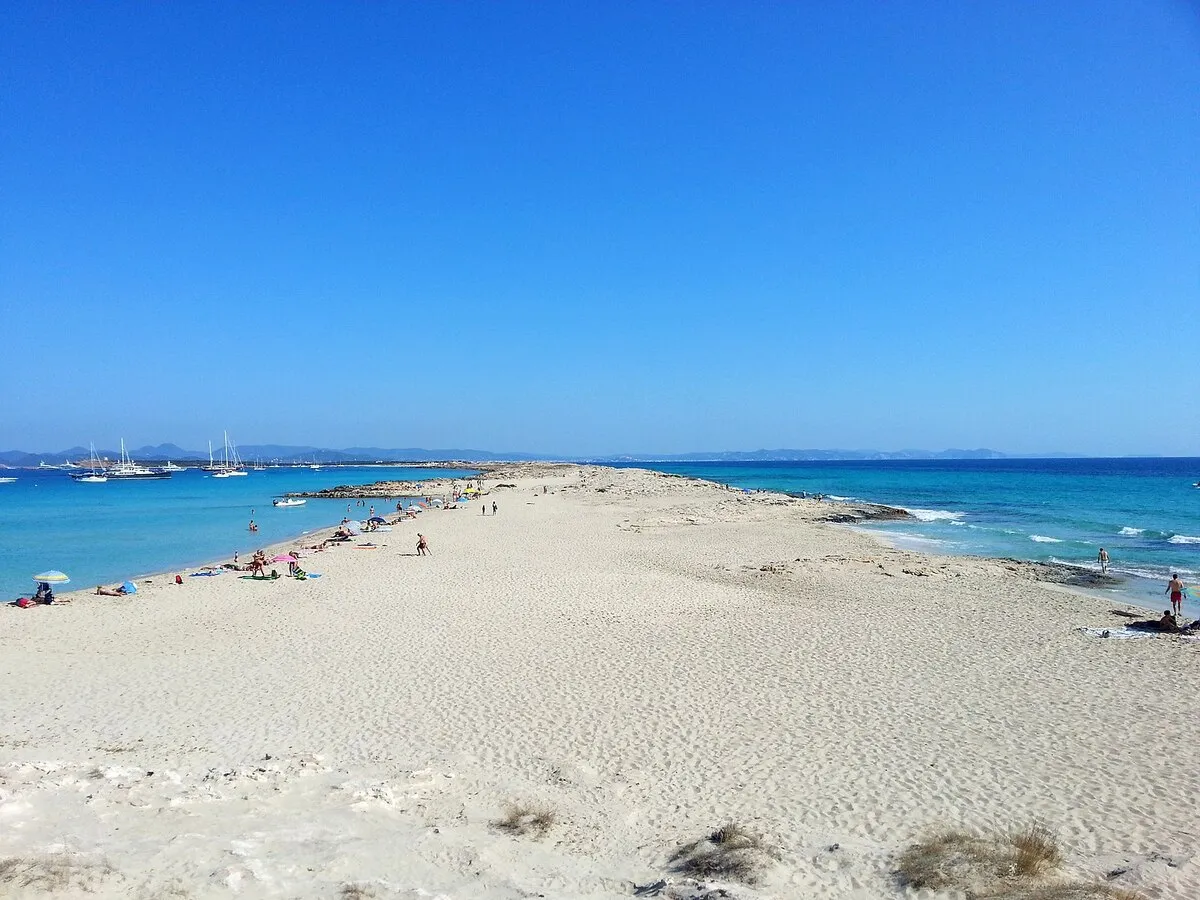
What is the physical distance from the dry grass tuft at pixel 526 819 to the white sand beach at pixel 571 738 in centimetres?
8

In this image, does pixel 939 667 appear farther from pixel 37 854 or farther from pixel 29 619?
pixel 29 619

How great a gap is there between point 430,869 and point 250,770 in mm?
2974

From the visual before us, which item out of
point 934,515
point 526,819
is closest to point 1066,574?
point 526,819

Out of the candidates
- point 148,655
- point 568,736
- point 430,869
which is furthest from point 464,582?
point 430,869

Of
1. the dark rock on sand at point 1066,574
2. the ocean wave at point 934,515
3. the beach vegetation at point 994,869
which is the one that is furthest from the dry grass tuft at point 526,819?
the ocean wave at point 934,515

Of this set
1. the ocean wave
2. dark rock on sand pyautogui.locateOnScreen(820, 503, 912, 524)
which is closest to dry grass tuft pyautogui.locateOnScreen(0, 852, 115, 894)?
dark rock on sand pyautogui.locateOnScreen(820, 503, 912, 524)

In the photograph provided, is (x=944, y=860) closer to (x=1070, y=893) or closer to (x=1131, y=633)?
(x=1070, y=893)

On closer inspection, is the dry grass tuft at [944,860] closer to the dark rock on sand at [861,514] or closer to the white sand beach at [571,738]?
the white sand beach at [571,738]

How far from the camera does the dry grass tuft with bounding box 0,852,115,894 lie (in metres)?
5.05

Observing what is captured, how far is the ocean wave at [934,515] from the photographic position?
4028 cm

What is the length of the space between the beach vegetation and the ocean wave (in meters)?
36.8

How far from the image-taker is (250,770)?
24.9ft

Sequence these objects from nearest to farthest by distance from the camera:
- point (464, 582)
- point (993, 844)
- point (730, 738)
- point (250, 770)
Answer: point (993, 844)
point (250, 770)
point (730, 738)
point (464, 582)

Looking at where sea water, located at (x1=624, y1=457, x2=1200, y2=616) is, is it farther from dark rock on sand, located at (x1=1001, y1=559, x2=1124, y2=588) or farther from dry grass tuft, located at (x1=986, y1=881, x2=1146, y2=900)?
dry grass tuft, located at (x1=986, y1=881, x2=1146, y2=900)
